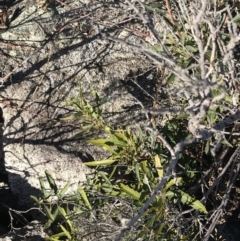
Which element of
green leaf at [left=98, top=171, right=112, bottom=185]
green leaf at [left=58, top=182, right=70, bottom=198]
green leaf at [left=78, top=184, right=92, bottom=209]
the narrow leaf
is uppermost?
the narrow leaf

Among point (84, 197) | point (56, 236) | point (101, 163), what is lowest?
point (56, 236)

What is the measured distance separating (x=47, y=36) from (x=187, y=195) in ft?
3.53

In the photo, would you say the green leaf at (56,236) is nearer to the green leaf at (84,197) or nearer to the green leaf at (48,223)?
the green leaf at (48,223)

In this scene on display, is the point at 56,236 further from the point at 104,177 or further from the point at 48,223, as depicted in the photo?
the point at 104,177

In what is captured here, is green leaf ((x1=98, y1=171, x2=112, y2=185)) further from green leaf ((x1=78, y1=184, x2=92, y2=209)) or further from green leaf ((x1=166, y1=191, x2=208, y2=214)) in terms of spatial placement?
green leaf ((x1=166, y1=191, x2=208, y2=214))

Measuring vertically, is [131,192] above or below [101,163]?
below

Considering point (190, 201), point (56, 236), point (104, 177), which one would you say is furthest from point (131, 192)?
point (56, 236)

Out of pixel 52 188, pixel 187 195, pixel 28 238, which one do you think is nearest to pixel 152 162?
pixel 187 195

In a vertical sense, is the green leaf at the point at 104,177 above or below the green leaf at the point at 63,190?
above

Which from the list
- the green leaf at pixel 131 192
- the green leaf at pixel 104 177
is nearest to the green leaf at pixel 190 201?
the green leaf at pixel 131 192

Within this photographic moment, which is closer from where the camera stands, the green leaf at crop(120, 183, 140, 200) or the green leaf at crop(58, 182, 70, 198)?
the green leaf at crop(120, 183, 140, 200)

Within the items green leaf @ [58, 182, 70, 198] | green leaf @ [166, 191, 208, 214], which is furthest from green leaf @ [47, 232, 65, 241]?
green leaf @ [166, 191, 208, 214]

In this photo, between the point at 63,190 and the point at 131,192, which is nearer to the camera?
the point at 131,192

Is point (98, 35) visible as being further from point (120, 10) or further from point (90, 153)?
point (90, 153)
